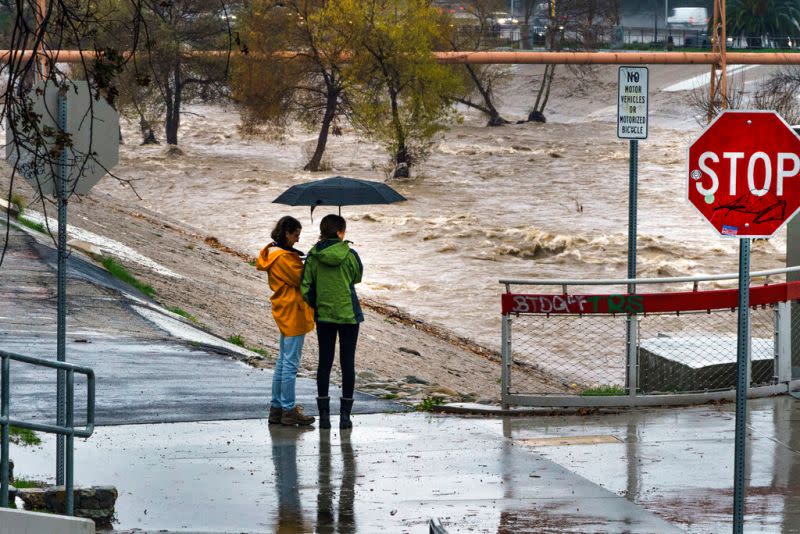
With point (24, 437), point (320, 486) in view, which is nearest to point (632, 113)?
point (320, 486)

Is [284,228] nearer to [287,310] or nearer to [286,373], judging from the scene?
[287,310]

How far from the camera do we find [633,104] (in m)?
11.3

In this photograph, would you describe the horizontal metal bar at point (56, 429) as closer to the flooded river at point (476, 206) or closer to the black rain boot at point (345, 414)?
the black rain boot at point (345, 414)

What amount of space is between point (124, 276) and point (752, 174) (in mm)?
14209

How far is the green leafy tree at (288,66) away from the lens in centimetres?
5644

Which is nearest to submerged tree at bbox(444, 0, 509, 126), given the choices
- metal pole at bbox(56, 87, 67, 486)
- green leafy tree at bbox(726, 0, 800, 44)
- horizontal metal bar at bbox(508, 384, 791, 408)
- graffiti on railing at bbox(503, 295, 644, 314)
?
green leafy tree at bbox(726, 0, 800, 44)

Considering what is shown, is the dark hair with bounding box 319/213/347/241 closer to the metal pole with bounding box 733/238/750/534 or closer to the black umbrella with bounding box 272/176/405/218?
the black umbrella with bounding box 272/176/405/218

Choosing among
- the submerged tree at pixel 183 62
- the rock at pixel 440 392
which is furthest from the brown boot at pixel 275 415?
the submerged tree at pixel 183 62

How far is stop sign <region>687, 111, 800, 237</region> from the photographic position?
702 cm

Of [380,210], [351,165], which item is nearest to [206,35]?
[351,165]

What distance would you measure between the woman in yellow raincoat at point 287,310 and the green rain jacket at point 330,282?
0.21 meters

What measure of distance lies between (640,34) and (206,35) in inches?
1864

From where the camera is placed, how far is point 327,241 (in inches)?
405

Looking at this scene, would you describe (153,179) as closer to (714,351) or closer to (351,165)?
(351,165)
